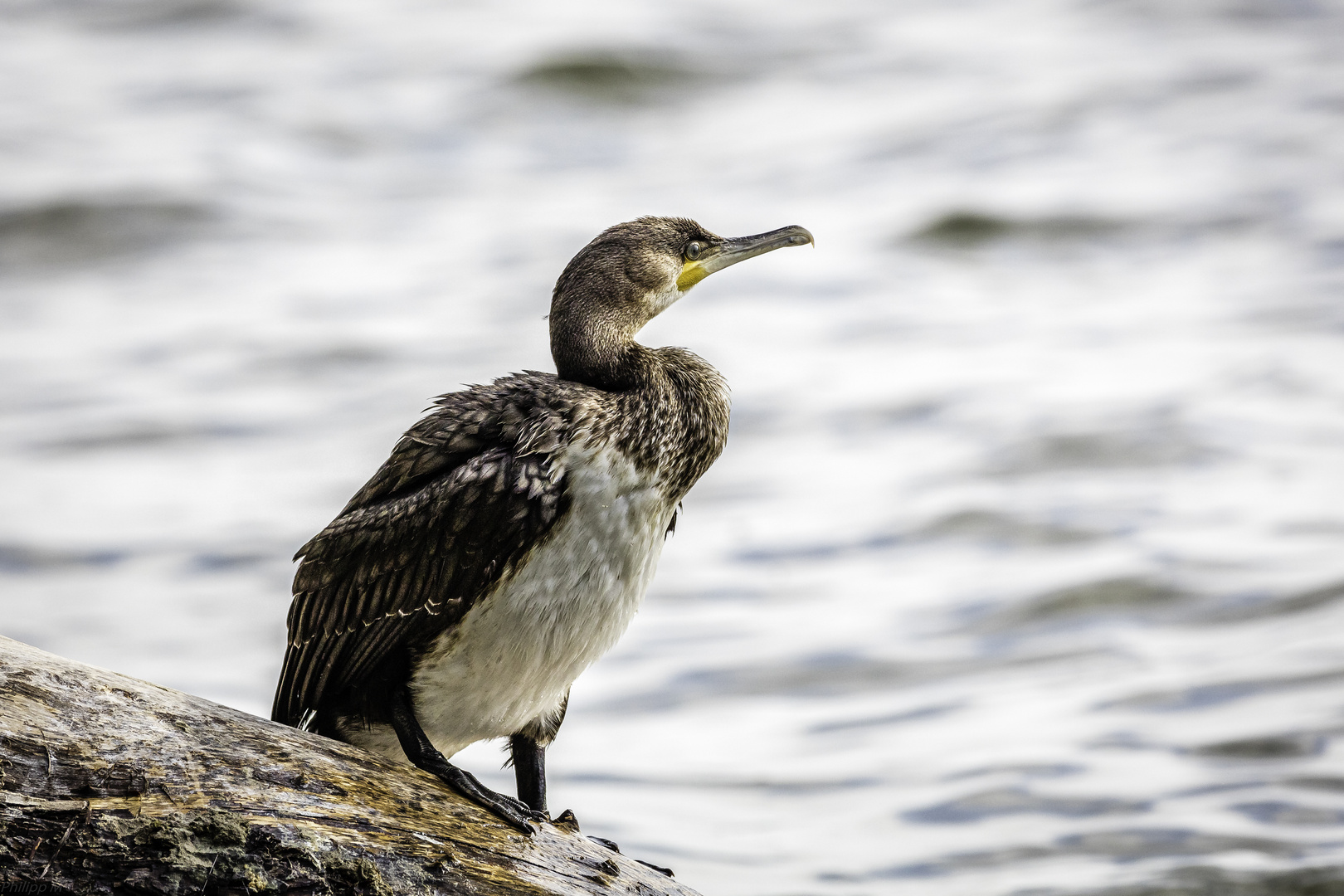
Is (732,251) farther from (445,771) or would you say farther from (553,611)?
(445,771)

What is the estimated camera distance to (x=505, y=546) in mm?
4871

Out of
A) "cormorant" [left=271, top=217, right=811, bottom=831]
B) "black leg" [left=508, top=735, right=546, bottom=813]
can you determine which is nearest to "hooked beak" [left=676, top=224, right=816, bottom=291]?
"cormorant" [left=271, top=217, right=811, bottom=831]

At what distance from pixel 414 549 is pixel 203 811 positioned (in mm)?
1091

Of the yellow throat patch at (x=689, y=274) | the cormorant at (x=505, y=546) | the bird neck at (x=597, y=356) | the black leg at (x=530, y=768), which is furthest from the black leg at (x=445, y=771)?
the yellow throat patch at (x=689, y=274)

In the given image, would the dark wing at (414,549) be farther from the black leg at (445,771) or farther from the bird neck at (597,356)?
the bird neck at (597,356)

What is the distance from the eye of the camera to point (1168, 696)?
36.4ft

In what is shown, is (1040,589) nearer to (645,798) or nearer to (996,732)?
(996,732)

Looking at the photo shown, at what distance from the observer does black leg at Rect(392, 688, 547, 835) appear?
15.5 ft

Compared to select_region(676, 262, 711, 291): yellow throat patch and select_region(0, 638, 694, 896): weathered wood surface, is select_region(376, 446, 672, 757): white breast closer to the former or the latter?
select_region(0, 638, 694, 896): weathered wood surface

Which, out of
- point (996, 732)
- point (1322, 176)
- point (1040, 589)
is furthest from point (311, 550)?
point (1322, 176)

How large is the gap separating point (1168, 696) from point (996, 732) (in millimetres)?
1279

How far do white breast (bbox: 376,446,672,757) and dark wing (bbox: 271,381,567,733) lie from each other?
62 mm

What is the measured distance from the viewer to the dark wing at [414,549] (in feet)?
16.0

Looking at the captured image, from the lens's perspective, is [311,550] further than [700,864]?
No
